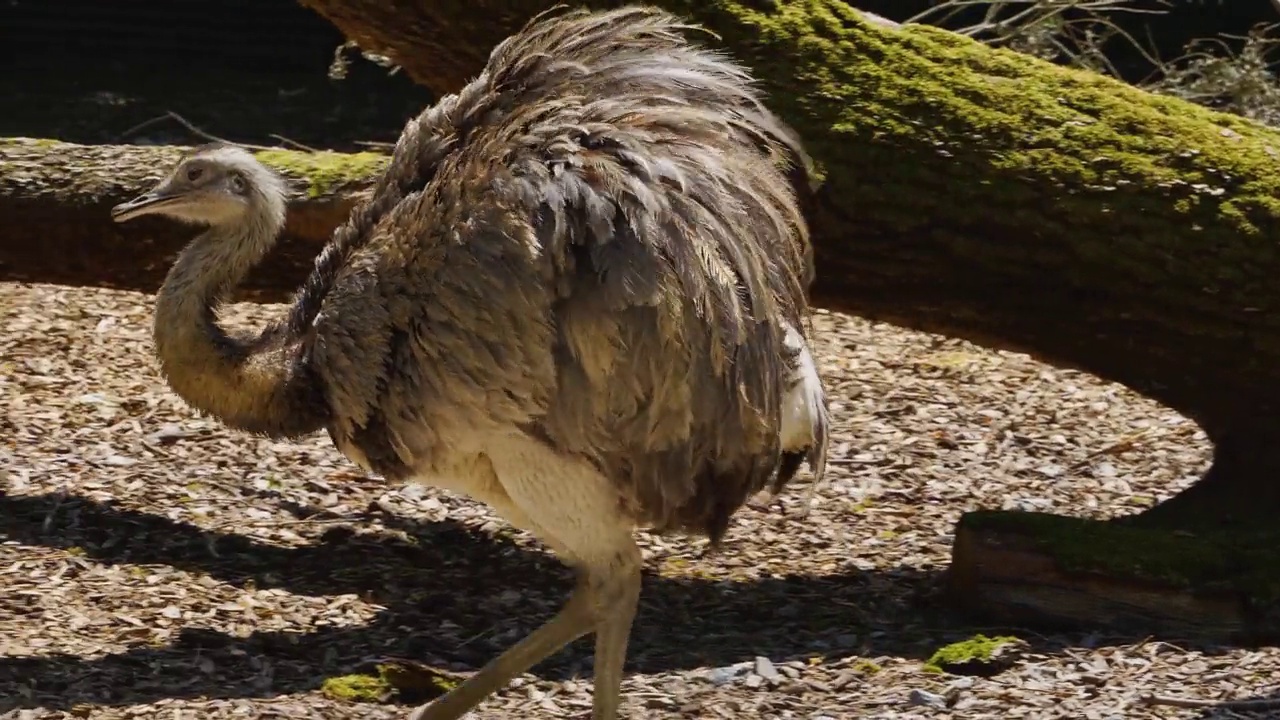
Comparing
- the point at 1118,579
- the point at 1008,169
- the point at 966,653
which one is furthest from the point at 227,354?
the point at 1118,579

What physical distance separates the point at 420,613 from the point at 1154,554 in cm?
201

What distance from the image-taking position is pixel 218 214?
460cm

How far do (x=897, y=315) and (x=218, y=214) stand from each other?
2.01 meters

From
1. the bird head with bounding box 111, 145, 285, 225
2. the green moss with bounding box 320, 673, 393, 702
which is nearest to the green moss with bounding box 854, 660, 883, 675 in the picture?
the green moss with bounding box 320, 673, 393, 702

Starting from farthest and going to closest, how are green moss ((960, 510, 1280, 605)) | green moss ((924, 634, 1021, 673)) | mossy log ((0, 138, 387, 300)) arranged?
1. mossy log ((0, 138, 387, 300))
2. green moss ((960, 510, 1280, 605))
3. green moss ((924, 634, 1021, 673))

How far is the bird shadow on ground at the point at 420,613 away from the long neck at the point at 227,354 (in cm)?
70

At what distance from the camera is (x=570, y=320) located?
12.2 feet

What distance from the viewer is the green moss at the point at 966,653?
4.61 m

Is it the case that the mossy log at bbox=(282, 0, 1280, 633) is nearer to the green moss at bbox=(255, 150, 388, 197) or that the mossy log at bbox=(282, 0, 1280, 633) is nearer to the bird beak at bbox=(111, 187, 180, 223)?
the green moss at bbox=(255, 150, 388, 197)

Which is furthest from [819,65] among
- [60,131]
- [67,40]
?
[67,40]

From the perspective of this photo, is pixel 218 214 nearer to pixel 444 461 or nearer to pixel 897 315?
pixel 444 461

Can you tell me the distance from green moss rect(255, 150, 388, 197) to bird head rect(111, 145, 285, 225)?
91 centimetres

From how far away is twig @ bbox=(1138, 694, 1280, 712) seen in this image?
4210 mm

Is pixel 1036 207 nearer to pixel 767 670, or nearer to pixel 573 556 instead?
pixel 767 670
